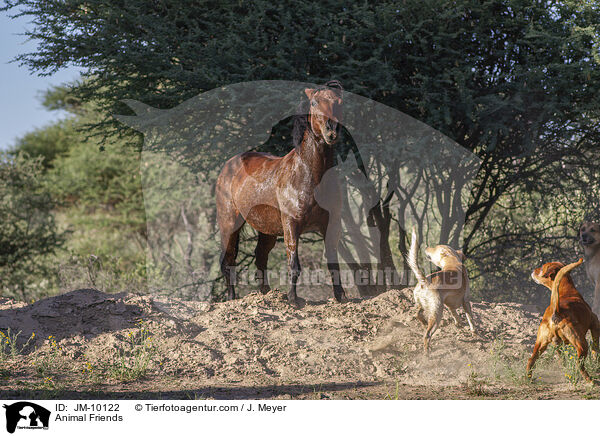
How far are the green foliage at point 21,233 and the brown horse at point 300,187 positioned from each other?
497 inches

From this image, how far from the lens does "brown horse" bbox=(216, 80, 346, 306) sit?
7.58 m

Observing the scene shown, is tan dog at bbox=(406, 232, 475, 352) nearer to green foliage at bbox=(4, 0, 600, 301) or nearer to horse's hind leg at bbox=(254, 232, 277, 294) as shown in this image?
horse's hind leg at bbox=(254, 232, 277, 294)

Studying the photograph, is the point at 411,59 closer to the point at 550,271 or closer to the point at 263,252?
the point at 263,252

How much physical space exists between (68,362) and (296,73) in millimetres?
6147

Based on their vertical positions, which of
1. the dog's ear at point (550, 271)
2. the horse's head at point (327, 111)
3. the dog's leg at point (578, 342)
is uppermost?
the horse's head at point (327, 111)

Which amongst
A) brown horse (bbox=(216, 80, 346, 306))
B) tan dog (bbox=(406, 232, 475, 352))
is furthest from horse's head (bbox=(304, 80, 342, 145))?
tan dog (bbox=(406, 232, 475, 352))

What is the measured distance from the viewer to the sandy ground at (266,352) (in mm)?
6418

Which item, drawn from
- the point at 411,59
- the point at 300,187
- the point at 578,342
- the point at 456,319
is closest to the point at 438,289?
the point at 456,319

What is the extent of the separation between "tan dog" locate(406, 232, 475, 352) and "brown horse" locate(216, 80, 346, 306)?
1.69 metres

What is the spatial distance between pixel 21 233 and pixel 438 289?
16477 millimetres

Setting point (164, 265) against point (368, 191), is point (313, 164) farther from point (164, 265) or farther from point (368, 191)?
point (164, 265)

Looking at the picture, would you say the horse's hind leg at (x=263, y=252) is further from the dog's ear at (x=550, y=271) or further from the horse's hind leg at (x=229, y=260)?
the dog's ear at (x=550, y=271)
